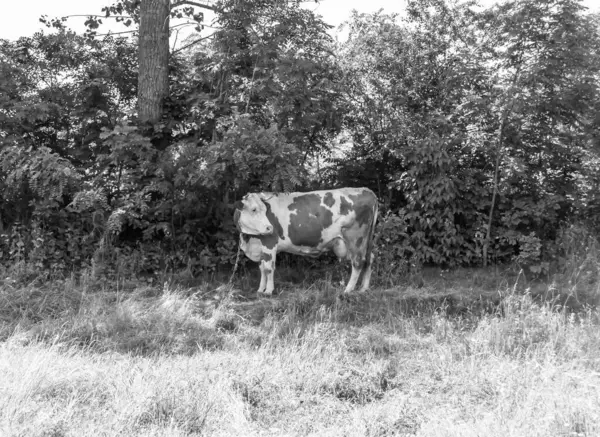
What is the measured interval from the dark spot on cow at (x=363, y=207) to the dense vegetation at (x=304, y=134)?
90 centimetres

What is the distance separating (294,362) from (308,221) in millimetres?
2908

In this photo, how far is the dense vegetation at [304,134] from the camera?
791 centimetres

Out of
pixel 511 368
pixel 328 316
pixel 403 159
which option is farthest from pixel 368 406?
pixel 403 159

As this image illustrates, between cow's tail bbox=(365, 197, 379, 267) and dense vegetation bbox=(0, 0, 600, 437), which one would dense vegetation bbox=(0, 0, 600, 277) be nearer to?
dense vegetation bbox=(0, 0, 600, 437)

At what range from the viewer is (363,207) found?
25.5 feet

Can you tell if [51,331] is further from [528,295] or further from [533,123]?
[533,123]

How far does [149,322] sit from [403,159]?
190 inches

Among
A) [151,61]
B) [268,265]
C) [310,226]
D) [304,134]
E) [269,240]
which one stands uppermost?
[151,61]

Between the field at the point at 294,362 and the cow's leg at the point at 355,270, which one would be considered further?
the cow's leg at the point at 355,270

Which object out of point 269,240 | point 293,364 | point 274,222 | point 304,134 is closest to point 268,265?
point 269,240

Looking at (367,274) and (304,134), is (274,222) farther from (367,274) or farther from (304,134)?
(304,134)

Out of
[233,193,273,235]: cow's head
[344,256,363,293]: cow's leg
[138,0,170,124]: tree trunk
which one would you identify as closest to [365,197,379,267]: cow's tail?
[344,256,363,293]: cow's leg

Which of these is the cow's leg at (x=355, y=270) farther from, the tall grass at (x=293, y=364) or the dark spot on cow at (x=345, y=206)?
the dark spot on cow at (x=345, y=206)

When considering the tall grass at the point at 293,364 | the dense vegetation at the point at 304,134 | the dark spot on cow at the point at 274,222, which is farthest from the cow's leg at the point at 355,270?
the dark spot on cow at the point at 274,222
